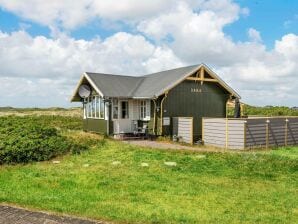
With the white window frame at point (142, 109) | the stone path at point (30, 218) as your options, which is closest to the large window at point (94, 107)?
the white window frame at point (142, 109)

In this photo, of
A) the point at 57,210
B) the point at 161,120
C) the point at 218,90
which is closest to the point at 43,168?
the point at 57,210

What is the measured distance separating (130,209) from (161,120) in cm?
1822

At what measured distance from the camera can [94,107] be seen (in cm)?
3247

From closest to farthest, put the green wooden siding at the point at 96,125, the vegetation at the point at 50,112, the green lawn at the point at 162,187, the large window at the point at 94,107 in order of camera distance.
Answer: the green lawn at the point at 162,187 < the green wooden siding at the point at 96,125 < the large window at the point at 94,107 < the vegetation at the point at 50,112

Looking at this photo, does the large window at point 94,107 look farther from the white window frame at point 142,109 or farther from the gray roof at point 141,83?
the white window frame at point 142,109

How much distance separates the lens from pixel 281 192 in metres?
13.0

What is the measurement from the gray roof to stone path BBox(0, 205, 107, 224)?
60.5ft

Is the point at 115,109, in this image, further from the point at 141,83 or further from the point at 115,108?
the point at 141,83

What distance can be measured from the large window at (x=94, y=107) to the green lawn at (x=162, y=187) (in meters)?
10.8

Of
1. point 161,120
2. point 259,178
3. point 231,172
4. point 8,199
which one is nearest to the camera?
point 8,199

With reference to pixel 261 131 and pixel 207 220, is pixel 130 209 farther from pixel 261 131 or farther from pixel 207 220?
pixel 261 131

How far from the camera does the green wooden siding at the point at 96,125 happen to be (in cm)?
3067

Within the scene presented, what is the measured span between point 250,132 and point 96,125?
12995 mm

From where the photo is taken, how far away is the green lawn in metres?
10.3
